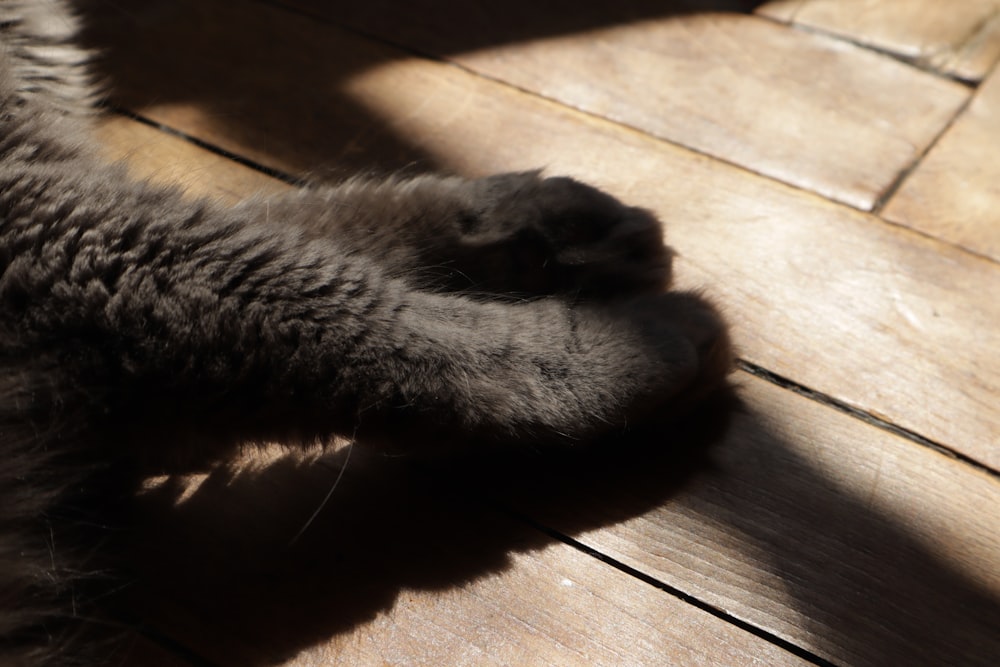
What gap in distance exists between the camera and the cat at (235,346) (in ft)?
2.78

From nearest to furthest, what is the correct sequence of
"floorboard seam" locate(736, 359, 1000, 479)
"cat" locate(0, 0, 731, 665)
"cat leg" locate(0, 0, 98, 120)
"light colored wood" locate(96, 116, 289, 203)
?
"cat" locate(0, 0, 731, 665) → "floorboard seam" locate(736, 359, 1000, 479) → "cat leg" locate(0, 0, 98, 120) → "light colored wood" locate(96, 116, 289, 203)

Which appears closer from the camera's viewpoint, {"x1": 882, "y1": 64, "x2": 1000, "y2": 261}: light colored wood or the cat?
the cat

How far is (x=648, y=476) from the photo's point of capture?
1.00 meters

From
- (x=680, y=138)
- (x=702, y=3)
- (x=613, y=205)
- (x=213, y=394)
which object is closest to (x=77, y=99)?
(x=213, y=394)

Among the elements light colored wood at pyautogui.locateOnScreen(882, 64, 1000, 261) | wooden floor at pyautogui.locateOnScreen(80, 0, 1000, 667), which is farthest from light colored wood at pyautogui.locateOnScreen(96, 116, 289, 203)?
light colored wood at pyautogui.locateOnScreen(882, 64, 1000, 261)

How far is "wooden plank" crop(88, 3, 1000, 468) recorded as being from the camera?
1106 mm

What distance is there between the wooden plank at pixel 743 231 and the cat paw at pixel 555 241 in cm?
17

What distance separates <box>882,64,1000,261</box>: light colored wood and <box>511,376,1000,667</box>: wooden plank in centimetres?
40

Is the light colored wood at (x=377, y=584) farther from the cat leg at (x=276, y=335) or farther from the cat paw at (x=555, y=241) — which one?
the cat paw at (x=555, y=241)

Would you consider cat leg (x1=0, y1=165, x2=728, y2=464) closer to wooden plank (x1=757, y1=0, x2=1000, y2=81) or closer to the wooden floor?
the wooden floor

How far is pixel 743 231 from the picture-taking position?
4.19 ft

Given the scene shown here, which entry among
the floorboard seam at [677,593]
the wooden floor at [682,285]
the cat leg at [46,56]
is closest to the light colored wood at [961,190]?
the wooden floor at [682,285]

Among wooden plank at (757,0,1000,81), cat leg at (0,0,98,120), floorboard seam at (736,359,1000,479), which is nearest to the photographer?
floorboard seam at (736,359,1000,479)

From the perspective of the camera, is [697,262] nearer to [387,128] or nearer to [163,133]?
[387,128]
